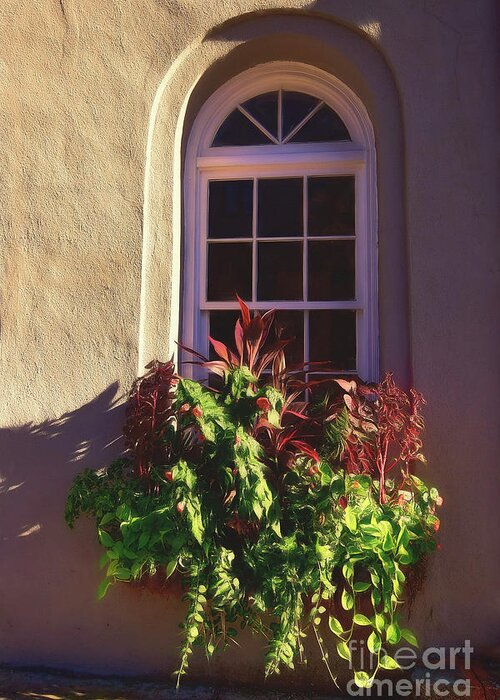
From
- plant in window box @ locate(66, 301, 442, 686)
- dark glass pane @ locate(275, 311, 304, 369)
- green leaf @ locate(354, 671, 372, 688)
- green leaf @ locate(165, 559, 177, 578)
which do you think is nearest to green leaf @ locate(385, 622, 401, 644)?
plant in window box @ locate(66, 301, 442, 686)

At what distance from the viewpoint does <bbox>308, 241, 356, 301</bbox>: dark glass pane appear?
3.94 metres

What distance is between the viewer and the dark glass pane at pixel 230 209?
13.4ft

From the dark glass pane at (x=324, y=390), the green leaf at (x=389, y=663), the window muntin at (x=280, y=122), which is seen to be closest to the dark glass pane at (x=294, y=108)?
the window muntin at (x=280, y=122)

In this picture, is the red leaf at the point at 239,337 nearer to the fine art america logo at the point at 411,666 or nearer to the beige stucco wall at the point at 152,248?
the beige stucco wall at the point at 152,248

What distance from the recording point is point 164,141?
390 centimetres

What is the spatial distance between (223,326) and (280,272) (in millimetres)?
468

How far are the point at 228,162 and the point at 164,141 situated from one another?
412mm

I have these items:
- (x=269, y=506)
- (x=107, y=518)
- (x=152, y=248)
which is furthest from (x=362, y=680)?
(x=152, y=248)

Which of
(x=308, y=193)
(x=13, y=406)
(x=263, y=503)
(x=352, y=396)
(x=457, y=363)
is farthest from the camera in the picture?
(x=308, y=193)

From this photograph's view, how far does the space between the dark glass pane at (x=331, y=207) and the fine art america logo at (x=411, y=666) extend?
2.26 meters

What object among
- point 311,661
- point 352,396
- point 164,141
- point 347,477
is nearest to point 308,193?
point 164,141

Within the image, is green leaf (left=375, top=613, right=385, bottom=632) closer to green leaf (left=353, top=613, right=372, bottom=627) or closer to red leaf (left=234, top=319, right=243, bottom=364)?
green leaf (left=353, top=613, right=372, bottom=627)

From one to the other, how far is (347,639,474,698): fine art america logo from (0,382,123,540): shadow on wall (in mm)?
1667

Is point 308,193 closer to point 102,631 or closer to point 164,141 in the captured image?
point 164,141
